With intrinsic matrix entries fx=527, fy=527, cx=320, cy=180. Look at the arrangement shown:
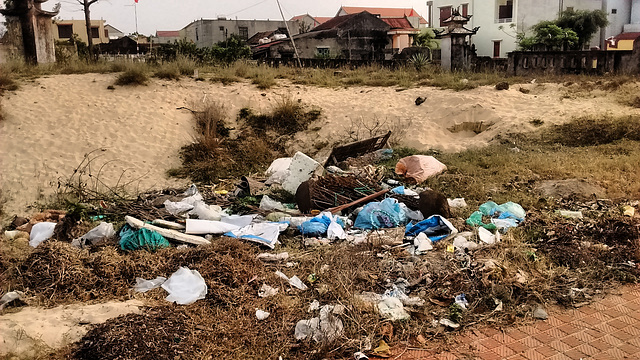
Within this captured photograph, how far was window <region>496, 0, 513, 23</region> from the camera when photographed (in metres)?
30.9

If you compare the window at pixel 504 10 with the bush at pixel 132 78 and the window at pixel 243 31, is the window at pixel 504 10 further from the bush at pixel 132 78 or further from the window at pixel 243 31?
the bush at pixel 132 78

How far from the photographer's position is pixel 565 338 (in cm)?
360

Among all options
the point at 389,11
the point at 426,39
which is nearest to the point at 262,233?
the point at 426,39

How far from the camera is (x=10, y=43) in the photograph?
15.1 meters

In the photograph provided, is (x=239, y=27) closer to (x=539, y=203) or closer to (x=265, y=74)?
(x=265, y=74)

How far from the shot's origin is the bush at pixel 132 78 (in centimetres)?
1201

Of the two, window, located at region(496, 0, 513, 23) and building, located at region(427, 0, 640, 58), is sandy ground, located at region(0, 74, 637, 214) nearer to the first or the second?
building, located at region(427, 0, 640, 58)

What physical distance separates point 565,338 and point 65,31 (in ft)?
156

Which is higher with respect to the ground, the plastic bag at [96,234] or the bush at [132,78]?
the bush at [132,78]

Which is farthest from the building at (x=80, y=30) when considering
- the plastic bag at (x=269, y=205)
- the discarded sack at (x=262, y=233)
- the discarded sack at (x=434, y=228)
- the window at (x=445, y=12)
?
the discarded sack at (x=434, y=228)

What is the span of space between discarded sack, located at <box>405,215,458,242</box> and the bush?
877 centimetres

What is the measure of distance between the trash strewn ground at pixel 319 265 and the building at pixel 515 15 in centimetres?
2698

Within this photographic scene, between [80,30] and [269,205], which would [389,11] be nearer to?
[80,30]

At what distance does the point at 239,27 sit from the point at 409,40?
1415 centimetres
